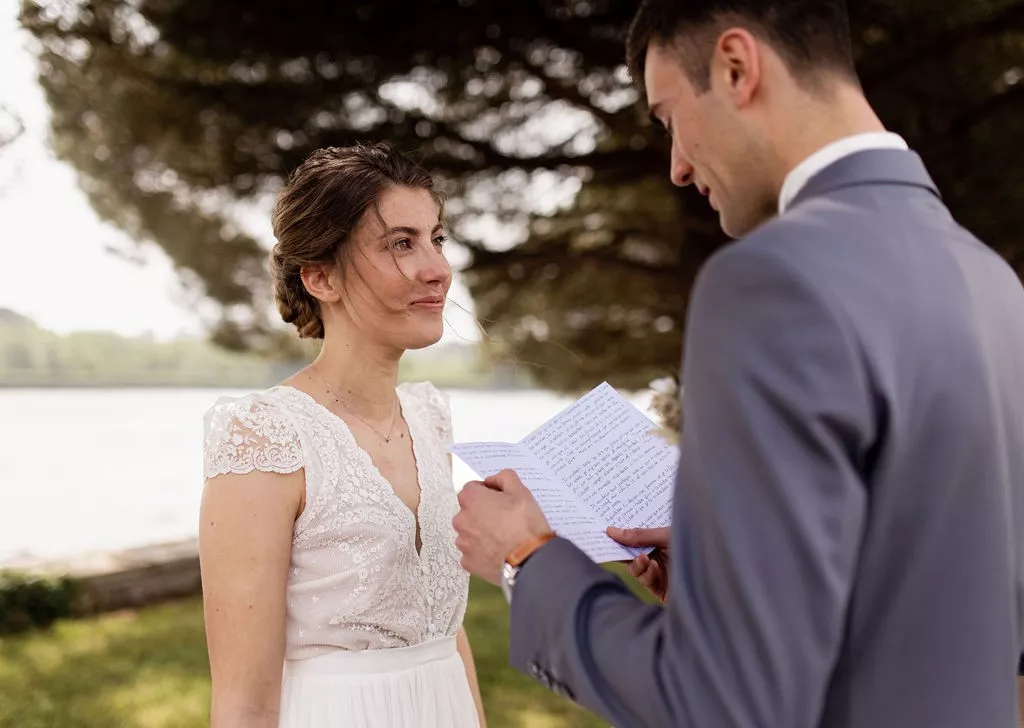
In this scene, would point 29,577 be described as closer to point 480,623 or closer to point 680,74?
point 480,623

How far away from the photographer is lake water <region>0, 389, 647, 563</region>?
12320mm

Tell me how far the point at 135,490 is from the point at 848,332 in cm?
1872

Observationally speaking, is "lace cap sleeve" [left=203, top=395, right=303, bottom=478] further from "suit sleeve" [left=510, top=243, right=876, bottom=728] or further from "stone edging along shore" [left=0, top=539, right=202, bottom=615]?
"stone edging along shore" [left=0, top=539, right=202, bottom=615]

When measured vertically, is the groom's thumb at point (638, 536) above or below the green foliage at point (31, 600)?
above

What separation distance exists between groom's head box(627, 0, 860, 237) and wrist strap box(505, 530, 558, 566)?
0.50 metres

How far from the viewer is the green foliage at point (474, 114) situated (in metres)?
6.43

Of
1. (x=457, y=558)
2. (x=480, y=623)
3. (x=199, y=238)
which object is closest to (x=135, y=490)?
(x=199, y=238)

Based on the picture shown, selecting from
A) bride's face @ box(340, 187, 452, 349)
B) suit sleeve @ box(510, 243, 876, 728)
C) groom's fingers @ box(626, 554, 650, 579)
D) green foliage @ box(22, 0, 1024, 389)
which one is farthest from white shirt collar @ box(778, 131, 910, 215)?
green foliage @ box(22, 0, 1024, 389)

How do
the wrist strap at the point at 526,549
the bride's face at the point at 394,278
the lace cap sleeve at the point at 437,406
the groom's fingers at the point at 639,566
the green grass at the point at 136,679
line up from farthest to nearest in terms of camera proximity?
the green grass at the point at 136,679
the lace cap sleeve at the point at 437,406
the bride's face at the point at 394,278
the groom's fingers at the point at 639,566
the wrist strap at the point at 526,549

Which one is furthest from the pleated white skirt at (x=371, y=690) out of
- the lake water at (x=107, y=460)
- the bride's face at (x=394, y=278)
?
the lake water at (x=107, y=460)

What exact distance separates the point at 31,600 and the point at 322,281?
6.32 m

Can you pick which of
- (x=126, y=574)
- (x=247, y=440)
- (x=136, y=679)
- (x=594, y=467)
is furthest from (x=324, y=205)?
(x=126, y=574)

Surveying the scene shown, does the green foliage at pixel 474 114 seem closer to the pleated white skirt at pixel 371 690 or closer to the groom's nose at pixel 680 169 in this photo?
the pleated white skirt at pixel 371 690

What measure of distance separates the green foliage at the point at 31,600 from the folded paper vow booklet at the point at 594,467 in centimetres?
686
